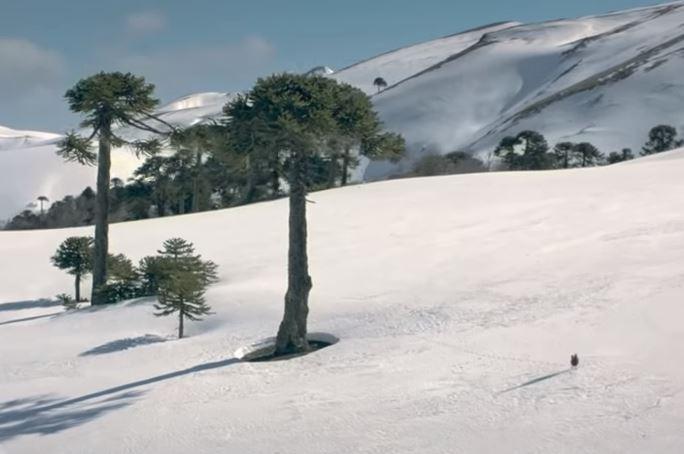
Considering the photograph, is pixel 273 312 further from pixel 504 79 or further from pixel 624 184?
pixel 504 79

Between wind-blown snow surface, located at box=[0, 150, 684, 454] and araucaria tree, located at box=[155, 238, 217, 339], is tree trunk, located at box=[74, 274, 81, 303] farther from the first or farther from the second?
araucaria tree, located at box=[155, 238, 217, 339]

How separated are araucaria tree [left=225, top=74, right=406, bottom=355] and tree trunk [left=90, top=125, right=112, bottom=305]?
8086 mm

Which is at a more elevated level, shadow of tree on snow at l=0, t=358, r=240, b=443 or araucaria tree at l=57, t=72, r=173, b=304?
araucaria tree at l=57, t=72, r=173, b=304

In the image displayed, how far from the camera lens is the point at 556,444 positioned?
8.01 metres

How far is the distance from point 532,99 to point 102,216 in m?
137

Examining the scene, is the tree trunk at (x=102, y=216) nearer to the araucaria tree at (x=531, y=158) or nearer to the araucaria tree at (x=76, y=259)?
the araucaria tree at (x=76, y=259)

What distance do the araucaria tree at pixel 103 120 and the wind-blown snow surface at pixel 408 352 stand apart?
6.62ft

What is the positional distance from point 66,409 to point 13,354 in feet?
13.8

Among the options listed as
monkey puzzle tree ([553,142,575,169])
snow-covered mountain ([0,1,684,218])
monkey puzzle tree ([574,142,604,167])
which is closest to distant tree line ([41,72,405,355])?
monkey puzzle tree ([574,142,604,167])

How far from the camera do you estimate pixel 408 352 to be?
1169 centimetres

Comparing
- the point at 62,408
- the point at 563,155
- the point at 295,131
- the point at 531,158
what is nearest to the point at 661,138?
the point at 563,155

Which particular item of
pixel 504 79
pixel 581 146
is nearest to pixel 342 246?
pixel 581 146

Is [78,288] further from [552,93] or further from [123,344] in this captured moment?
[552,93]

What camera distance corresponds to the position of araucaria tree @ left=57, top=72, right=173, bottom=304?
19391 mm
